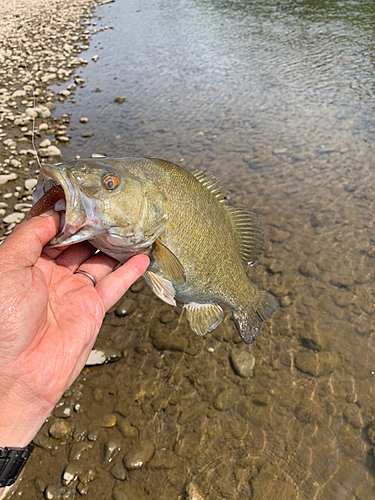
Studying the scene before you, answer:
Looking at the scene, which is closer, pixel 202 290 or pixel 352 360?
pixel 202 290

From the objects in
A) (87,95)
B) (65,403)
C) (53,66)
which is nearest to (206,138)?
(87,95)

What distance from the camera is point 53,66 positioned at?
13.8 meters

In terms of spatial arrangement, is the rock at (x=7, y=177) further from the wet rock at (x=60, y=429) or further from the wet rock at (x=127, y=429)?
the wet rock at (x=127, y=429)

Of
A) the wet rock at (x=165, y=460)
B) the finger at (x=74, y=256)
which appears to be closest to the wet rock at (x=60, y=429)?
the wet rock at (x=165, y=460)

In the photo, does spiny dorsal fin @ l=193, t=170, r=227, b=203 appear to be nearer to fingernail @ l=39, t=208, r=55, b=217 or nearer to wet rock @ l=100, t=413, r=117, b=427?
fingernail @ l=39, t=208, r=55, b=217

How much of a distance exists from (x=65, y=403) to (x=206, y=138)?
6615 mm

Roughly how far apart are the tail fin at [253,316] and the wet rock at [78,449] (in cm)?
188

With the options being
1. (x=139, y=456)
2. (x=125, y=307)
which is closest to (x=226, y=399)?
(x=139, y=456)

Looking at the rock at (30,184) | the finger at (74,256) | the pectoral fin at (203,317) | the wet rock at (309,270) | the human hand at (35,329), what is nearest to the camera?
the human hand at (35,329)

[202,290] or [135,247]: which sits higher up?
[135,247]

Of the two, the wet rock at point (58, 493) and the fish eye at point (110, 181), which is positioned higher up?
the fish eye at point (110, 181)

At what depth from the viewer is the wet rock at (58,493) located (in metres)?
3.27

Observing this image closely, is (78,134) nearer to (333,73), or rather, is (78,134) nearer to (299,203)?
(299,203)

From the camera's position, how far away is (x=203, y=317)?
3473 millimetres
